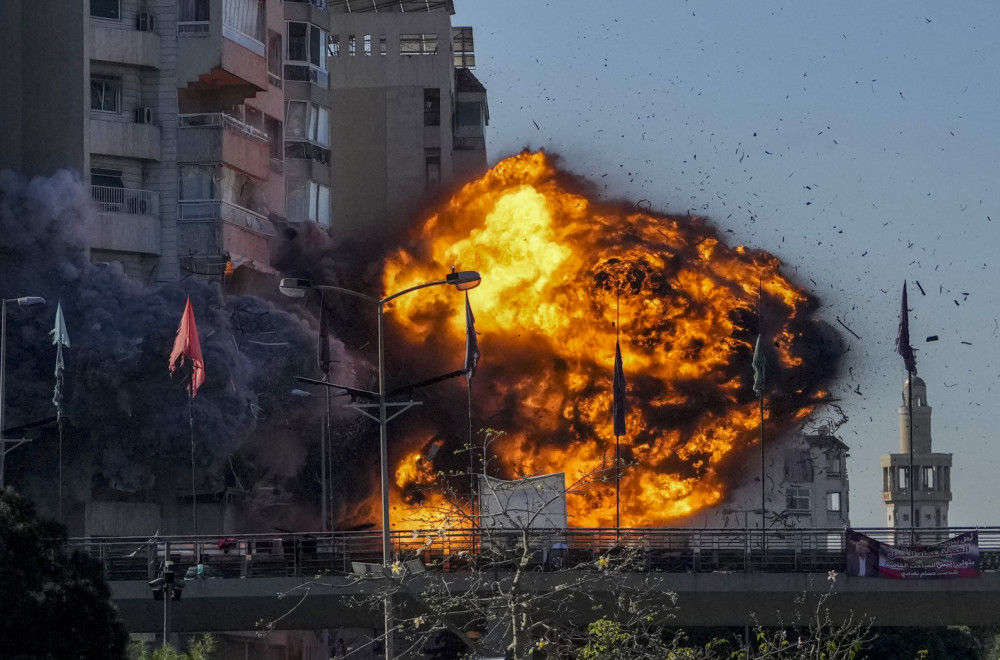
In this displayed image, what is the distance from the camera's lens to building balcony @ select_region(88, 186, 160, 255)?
96.4m

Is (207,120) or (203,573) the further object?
(207,120)

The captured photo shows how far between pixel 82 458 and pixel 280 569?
2157 centimetres

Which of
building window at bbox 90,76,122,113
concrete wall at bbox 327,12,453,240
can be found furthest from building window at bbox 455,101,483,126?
building window at bbox 90,76,122,113

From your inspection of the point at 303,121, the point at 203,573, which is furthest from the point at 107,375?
the point at 303,121

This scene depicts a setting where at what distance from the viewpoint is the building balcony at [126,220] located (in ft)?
316

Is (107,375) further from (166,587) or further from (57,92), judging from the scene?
(166,587)

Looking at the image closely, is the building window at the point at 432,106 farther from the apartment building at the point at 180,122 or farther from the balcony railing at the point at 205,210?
the balcony railing at the point at 205,210

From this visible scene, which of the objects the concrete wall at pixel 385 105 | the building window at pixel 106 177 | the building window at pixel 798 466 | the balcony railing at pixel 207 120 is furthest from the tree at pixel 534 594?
the building window at pixel 798 466

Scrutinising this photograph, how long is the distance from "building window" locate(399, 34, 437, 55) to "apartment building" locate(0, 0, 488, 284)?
35.1 ft

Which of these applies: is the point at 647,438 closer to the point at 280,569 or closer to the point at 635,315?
the point at 635,315

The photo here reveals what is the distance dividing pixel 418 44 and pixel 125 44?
1226 inches

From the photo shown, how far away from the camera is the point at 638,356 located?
10294 cm

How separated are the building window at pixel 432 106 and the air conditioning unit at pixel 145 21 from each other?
1131 inches

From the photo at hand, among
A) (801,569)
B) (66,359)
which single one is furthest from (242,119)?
(801,569)
